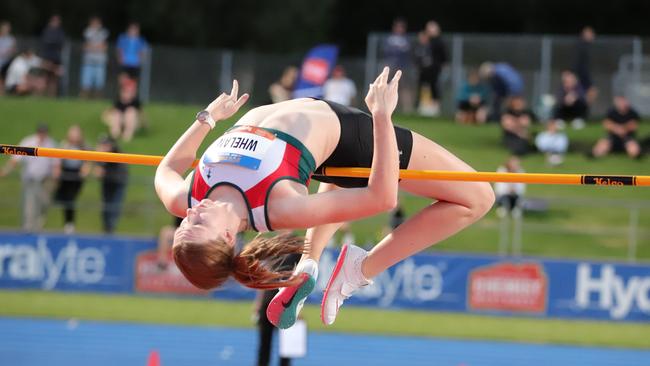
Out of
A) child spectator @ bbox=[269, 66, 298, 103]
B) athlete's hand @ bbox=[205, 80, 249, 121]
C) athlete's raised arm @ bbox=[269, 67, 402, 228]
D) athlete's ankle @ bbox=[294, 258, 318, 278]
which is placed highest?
child spectator @ bbox=[269, 66, 298, 103]

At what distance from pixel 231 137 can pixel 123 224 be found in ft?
38.7

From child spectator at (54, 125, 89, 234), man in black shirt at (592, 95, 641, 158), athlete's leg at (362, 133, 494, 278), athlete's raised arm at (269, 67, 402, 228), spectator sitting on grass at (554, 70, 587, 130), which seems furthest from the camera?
spectator sitting on grass at (554, 70, 587, 130)

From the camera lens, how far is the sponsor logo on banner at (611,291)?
42.4ft

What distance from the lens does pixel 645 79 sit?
19.6 meters

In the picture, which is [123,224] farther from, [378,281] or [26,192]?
[378,281]

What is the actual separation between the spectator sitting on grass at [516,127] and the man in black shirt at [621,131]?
110 cm

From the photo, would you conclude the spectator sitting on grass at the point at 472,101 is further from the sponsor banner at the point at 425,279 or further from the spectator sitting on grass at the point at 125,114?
the sponsor banner at the point at 425,279

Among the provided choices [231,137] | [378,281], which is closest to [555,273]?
[378,281]

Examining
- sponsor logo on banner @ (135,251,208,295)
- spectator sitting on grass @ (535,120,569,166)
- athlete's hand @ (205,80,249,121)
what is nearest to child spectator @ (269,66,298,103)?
spectator sitting on grass @ (535,120,569,166)

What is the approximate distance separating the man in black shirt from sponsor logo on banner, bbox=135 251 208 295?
282 inches

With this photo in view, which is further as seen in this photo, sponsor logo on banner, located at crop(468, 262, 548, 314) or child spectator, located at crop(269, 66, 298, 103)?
child spectator, located at crop(269, 66, 298, 103)

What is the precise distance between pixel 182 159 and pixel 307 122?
2.01ft

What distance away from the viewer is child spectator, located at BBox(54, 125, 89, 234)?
45.7ft

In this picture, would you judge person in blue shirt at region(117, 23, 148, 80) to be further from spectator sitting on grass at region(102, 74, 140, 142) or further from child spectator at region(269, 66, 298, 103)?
child spectator at region(269, 66, 298, 103)
